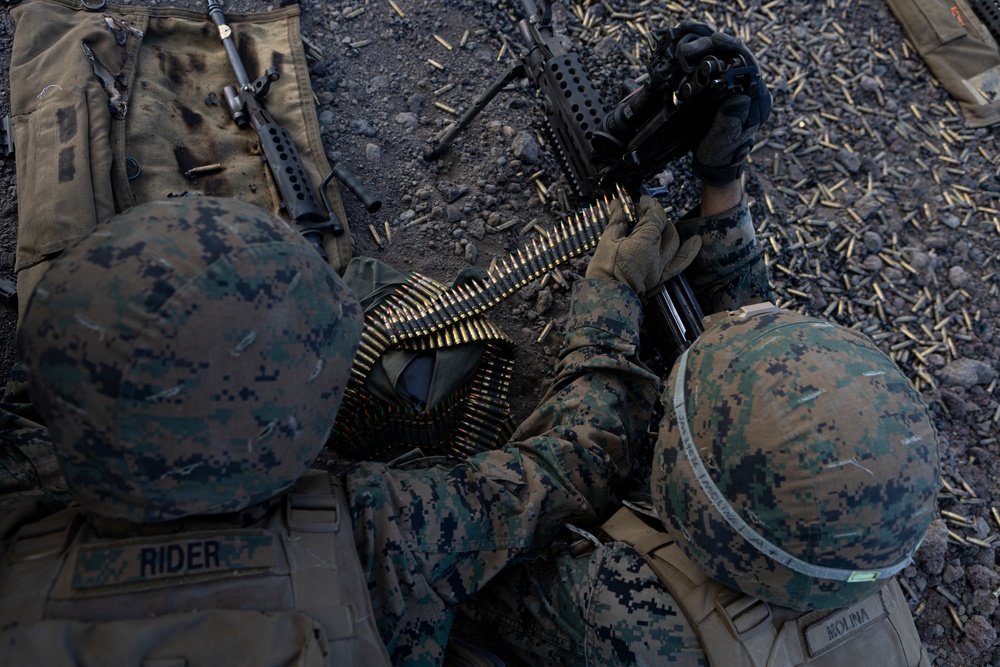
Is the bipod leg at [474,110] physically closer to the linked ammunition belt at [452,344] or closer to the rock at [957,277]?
the linked ammunition belt at [452,344]

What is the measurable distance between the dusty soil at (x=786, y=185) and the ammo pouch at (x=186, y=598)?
2.10 meters

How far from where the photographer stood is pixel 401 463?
2955 millimetres

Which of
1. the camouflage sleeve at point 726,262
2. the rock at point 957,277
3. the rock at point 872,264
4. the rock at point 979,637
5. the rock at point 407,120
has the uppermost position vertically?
the rock at point 407,120

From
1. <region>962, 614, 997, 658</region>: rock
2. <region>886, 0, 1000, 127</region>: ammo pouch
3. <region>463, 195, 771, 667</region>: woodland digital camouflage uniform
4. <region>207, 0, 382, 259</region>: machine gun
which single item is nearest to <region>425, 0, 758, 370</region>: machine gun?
<region>207, 0, 382, 259</region>: machine gun

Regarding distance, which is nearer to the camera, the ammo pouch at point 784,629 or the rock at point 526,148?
the ammo pouch at point 784,629

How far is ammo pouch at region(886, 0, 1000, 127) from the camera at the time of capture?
17.4 feet

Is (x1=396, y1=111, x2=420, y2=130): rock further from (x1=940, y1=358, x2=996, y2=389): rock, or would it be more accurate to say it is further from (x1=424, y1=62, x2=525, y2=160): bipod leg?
(x1=940, y1=358, x2=996, y2=389): rock

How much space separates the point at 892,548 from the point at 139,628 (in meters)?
2.27

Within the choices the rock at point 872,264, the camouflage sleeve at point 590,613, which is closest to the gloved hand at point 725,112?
the rock at point 872,264

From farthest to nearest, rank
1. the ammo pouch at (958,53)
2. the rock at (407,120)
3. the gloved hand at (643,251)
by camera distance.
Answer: the ammo pouch at (958,53) < the rock at (407,120) < the gloved hand at (643,251)

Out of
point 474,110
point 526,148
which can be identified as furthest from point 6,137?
point 526,148

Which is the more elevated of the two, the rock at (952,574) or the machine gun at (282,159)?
the machine gun at (282,159)

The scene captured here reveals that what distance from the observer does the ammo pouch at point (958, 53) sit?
17.4ft

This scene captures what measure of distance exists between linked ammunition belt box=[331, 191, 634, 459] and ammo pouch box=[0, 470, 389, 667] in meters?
1.30
